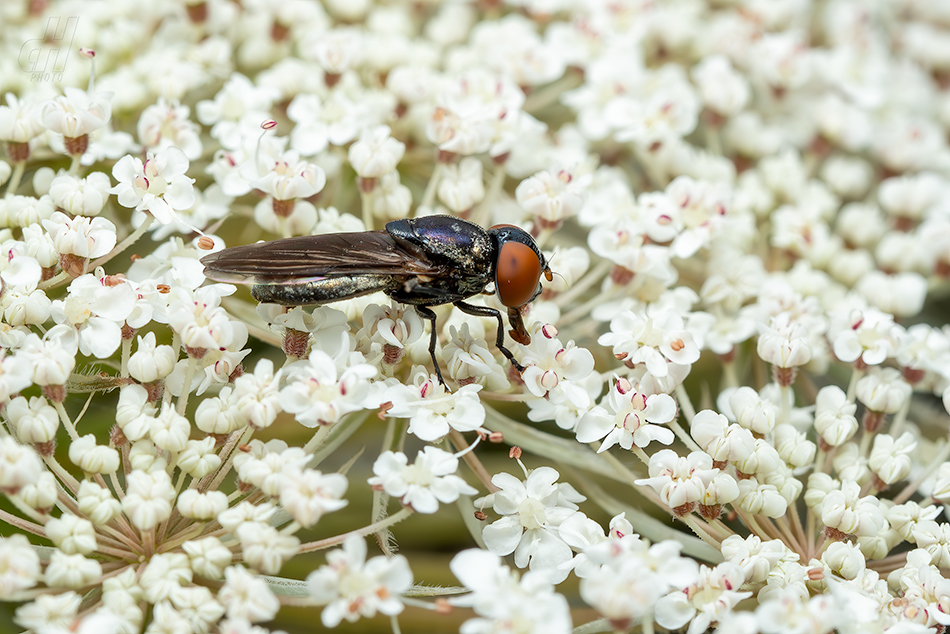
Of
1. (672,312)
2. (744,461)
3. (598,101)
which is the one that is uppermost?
(598,101)

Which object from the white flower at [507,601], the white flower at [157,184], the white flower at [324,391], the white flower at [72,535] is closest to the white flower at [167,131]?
the white flower at [157,184]

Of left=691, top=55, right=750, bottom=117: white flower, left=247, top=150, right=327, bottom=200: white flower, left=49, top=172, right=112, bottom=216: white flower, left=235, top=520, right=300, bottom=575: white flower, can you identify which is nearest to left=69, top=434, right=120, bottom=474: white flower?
left=235, top=520, right=300, bottom=575: white flower

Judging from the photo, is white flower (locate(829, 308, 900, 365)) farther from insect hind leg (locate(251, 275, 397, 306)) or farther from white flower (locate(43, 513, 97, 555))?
white flower (locate(43, 513, 97, 555))

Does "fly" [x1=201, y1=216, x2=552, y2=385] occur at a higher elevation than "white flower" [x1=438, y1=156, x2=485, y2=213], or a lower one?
higher

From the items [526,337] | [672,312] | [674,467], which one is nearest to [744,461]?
[674,467]

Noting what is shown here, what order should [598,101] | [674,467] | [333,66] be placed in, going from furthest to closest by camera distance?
[598,101], [333,66], [674,467]

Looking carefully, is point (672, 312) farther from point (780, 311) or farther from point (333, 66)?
point (333, 66)

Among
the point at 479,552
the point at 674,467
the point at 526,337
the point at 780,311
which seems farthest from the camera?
the point at 780,311
